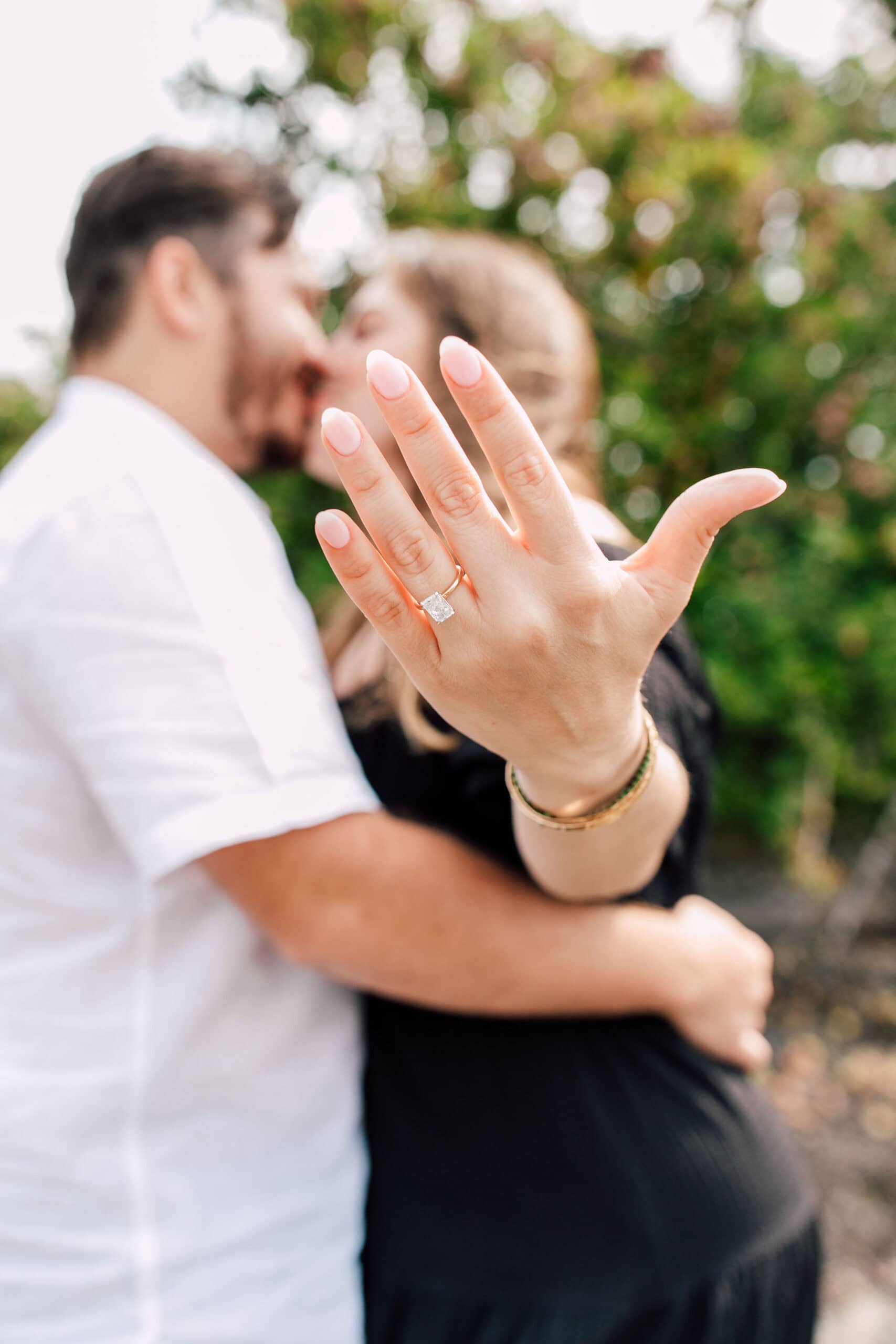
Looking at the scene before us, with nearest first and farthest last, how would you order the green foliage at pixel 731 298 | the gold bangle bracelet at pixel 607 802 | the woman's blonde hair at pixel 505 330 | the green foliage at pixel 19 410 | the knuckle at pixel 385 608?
the knuckle at pixel 385 608 → the gold bangle bracelet at pixel 607 802 → the woman's blonde hair at pixel 505 330 → the green foliage at pixel 731 298 → the green foliage at pixel 19 410

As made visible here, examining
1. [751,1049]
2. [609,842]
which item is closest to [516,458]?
[609,842]

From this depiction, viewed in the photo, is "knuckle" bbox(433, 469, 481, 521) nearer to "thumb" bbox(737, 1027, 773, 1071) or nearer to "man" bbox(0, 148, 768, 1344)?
"man" bbox(0, 148, 768, 1344)

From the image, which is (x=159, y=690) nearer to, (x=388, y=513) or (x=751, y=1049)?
(x=388, y=513)

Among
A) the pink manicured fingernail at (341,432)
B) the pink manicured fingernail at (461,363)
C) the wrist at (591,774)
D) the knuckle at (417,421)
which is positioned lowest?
the wrist at (591,774)

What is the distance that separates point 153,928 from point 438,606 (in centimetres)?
71

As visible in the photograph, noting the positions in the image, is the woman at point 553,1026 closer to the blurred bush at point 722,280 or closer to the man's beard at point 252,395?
the man's beard at point 252,395

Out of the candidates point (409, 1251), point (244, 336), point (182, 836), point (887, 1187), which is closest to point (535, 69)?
point (244, 336)

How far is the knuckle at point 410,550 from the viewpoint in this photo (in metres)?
0.78

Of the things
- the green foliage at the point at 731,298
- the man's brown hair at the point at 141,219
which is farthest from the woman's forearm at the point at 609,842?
the green foliage at the point at 731,298

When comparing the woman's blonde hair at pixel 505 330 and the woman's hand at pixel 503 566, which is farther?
the woman's blonde hair at pixel 505 330

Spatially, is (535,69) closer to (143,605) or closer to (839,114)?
(839,114)

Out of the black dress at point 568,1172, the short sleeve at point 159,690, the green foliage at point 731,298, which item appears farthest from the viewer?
the green foliage at point 731,298

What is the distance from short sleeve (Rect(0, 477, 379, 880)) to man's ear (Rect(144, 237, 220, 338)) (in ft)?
1.95

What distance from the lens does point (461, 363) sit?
0.71 meters
